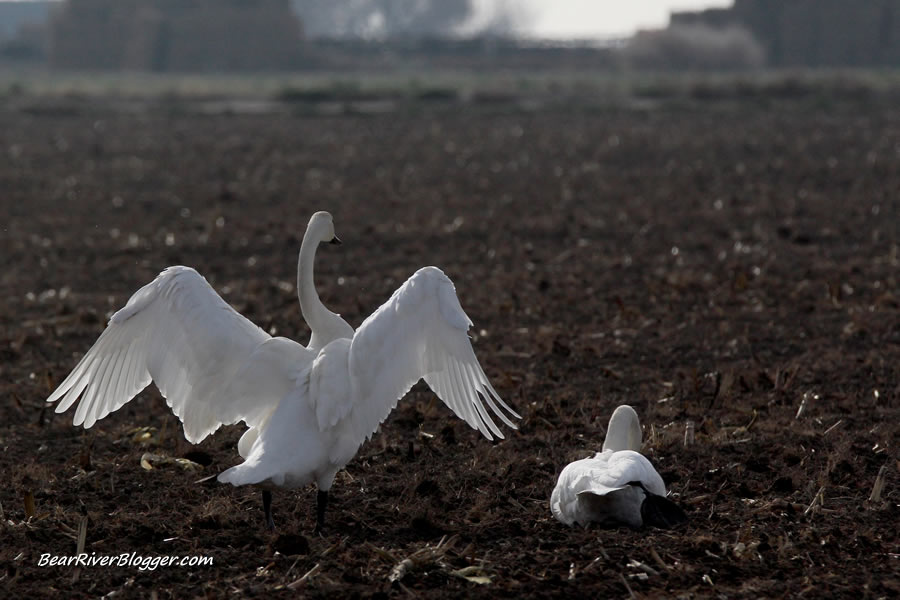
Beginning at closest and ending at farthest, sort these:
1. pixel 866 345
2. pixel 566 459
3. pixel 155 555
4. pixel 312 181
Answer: pixel 155 555 < pixel 566 459 < pixel 866 345 < pixel 312 181

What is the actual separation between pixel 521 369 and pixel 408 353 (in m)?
3.44

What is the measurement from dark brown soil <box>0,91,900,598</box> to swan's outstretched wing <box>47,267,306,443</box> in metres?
0.51

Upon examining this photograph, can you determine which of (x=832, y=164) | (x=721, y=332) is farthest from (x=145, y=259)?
(x=832, y=164)

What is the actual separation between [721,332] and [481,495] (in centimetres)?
453

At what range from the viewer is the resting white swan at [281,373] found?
639 centimetres

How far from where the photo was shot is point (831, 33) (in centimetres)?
8775

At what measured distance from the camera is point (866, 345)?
412 inches

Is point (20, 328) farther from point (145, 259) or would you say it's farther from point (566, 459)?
point (566, 459)

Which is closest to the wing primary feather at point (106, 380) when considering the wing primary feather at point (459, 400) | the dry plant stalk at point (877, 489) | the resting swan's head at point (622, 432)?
the wing primary feather at point (459, 400)

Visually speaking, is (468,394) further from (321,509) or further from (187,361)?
(187,361)

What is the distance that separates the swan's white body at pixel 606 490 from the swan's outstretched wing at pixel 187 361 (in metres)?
1.50

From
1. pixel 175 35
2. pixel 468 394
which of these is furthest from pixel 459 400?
pixel 175 35

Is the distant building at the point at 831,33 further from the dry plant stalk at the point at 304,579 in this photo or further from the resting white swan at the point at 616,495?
the dry plant stalk at the point at 304,579

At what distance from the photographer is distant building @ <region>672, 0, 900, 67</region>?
87438mm
